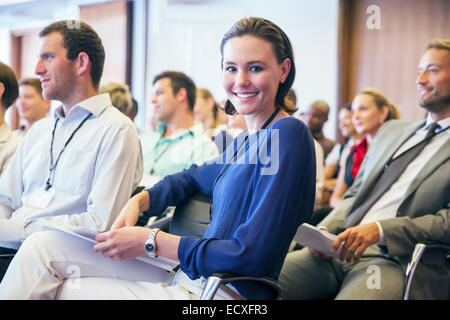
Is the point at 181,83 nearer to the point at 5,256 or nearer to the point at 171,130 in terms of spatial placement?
the point at 171,130

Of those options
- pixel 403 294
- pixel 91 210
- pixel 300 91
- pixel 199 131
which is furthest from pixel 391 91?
pixel 91 210

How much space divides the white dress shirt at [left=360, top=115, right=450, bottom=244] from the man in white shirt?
3.74ft

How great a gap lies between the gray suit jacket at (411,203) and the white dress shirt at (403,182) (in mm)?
77

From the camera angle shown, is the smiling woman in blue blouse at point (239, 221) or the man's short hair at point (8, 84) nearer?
the smiling woman in blue blouse at point (239, 221)

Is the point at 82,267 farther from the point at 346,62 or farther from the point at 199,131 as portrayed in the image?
the point at 346,62

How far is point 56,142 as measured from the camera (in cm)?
198

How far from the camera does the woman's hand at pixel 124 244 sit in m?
1.29

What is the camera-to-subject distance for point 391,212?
2.23 meters

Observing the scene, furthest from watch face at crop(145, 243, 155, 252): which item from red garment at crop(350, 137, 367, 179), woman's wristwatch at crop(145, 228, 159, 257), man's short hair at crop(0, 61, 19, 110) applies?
red garment at crop(350, 137, 367, 179)

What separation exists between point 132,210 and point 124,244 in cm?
25

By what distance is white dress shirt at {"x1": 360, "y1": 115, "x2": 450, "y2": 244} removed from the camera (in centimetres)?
223

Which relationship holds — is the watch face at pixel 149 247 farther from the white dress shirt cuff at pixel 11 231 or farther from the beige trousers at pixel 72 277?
the white dress shirt cuff at pixel 11 231

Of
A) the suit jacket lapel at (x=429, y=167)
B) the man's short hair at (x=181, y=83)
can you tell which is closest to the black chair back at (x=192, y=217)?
the suit jacket lapel at (x=429, y=167)

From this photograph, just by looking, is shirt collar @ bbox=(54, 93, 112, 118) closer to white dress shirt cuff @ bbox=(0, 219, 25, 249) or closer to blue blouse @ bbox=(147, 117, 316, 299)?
white dress shirt cuff @ bbox=(0, 219, 25, 249)
